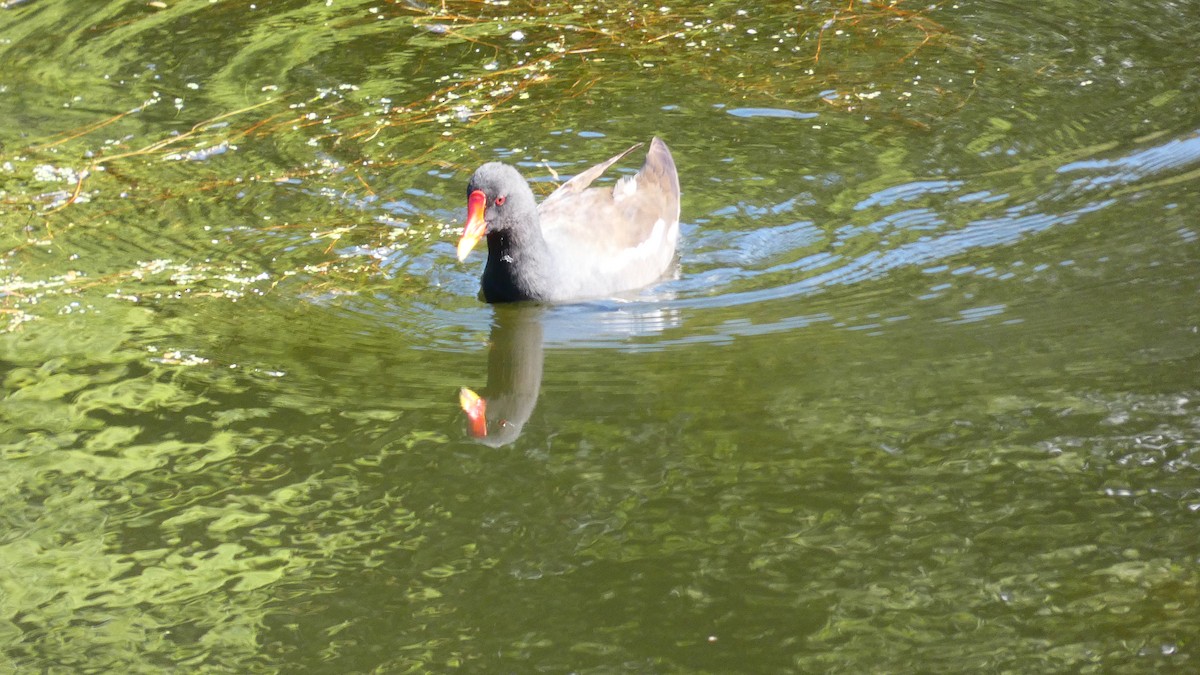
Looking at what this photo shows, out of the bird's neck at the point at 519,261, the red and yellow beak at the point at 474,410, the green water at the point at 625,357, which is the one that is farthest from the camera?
the bird's neck at the point at 519,261

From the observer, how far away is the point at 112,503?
13.3 ft

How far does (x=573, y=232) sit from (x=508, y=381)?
1159 mm

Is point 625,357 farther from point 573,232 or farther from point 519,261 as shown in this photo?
point 573,232

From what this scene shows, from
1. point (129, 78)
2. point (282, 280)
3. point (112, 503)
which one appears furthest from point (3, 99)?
point (112, 503)

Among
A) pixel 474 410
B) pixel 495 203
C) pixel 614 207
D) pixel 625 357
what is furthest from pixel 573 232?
pixel 474 410

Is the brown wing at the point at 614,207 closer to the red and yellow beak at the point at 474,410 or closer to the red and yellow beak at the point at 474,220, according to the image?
the red and yellow beak at the point at 474,220

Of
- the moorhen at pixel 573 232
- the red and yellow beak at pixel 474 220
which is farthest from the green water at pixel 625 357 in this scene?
the red and yellow beak at pixel 474 220

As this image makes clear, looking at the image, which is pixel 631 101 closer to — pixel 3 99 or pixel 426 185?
pixel 426 185

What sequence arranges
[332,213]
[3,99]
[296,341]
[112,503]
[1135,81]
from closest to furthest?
[112,503]
[296,341]
[332,213]
[1135,81]
[3,99]

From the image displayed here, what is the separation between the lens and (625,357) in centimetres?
484

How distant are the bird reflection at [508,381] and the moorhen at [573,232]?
13 centimetres

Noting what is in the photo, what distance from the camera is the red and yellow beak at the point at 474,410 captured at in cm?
439

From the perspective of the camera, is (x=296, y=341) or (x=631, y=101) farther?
(x=631, y=101)

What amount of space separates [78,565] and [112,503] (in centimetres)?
31
